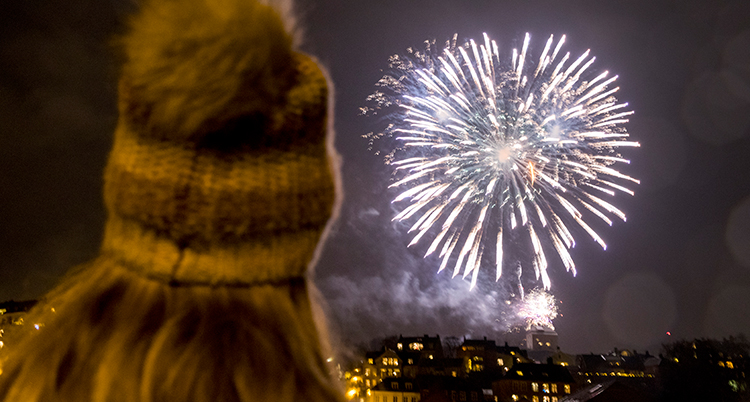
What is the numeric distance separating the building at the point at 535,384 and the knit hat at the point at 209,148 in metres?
40.7

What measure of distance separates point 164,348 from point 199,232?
0.30 metres

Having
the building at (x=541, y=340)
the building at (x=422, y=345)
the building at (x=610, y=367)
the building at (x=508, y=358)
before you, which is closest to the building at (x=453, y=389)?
the building at (x=508, y=358)

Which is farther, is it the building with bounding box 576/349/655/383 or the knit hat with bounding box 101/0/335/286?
the building with bounding box 576/349/655/383

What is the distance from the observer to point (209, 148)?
1.21m

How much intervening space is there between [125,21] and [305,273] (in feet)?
3.32

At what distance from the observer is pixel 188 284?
3.98ft

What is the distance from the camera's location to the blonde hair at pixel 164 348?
106 centimetres

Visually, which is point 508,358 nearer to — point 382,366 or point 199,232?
point 382,366

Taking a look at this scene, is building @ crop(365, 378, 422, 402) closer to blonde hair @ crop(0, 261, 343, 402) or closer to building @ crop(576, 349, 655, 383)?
building @ crop(576, 349, 655, 383)

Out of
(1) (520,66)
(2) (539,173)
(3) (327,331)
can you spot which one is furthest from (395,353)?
(3) (327,331)

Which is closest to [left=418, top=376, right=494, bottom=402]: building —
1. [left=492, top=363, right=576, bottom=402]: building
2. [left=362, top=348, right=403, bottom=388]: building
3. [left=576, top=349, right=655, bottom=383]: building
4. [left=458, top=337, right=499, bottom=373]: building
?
[left=492, top=363, right=576, bottom=402]: building

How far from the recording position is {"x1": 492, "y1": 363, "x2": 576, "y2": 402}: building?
36.5m

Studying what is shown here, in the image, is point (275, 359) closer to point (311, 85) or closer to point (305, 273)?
point (305, 273)

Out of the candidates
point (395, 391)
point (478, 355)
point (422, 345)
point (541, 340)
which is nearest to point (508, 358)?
point (478, 355)
